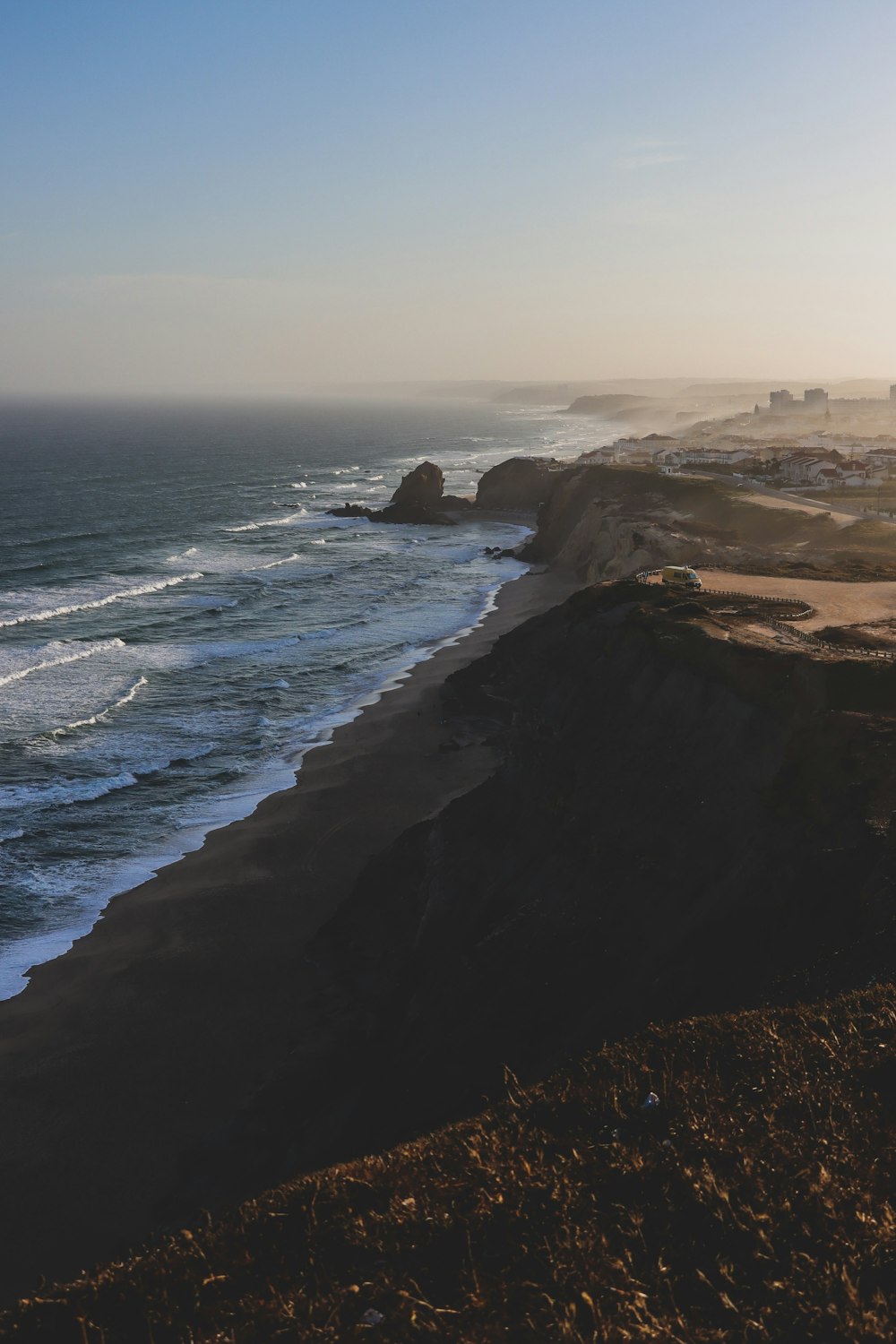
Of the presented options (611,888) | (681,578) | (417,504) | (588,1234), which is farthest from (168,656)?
(417,504)

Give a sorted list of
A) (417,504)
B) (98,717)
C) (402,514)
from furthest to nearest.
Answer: (417,504)
(402,514)
(98,717)

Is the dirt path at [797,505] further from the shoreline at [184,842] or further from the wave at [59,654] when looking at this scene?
the wave at [59,654]

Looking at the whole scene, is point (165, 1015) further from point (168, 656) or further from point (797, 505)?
point (797, 505)

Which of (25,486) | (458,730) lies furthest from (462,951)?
(25,486)

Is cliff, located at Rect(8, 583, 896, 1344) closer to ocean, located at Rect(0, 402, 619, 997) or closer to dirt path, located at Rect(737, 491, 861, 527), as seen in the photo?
ocean, located at Rect(0, 402, 619, 997)

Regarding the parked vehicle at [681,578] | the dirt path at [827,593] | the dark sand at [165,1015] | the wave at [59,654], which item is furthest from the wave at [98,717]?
the dirt path at [827,593]
